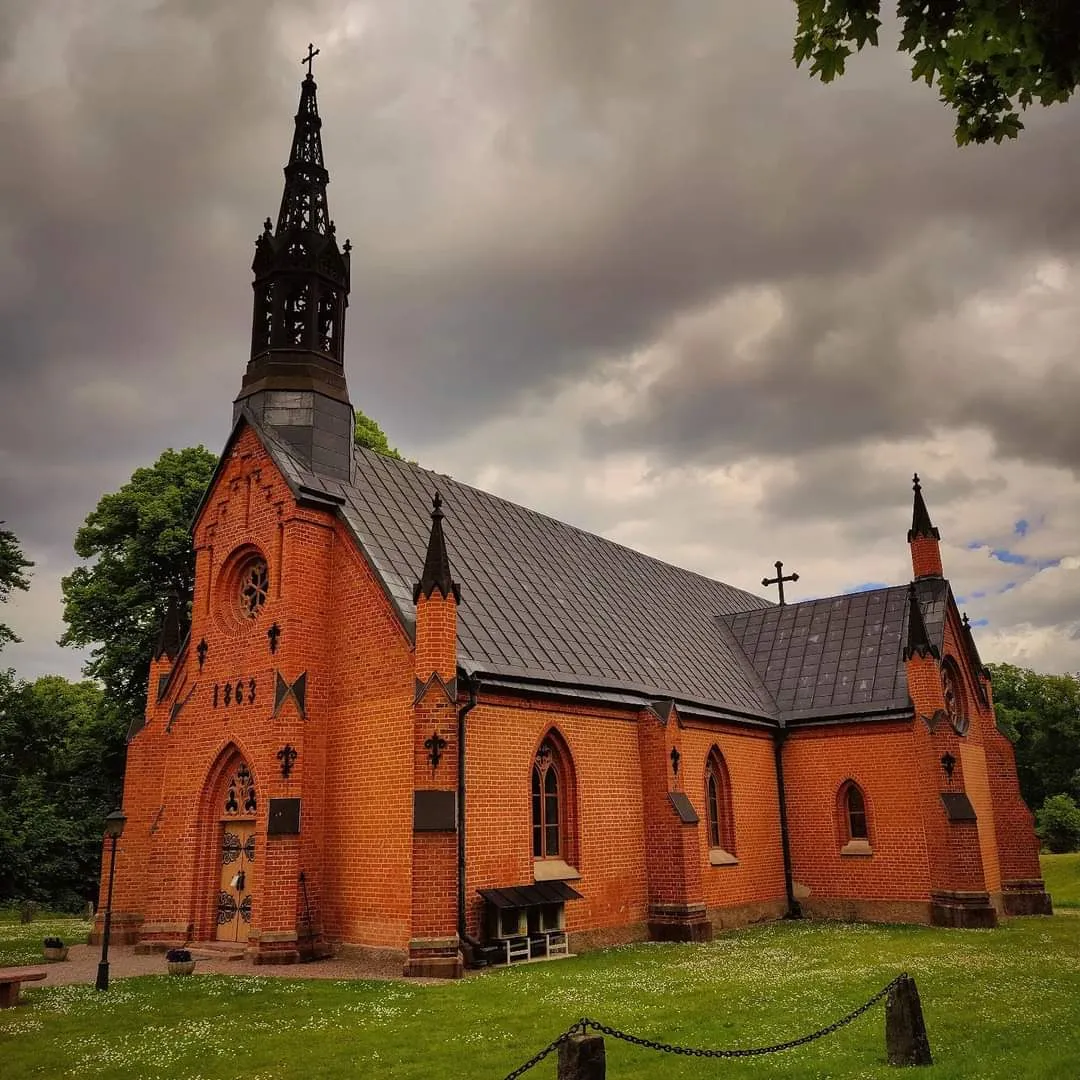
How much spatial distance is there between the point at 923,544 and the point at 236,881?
19717mm

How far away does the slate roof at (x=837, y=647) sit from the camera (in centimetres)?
2514

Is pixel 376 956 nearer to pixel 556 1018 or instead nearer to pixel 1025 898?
pixel 556 1018

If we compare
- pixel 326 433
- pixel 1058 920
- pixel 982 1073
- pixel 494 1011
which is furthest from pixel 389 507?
pixel 1058 920

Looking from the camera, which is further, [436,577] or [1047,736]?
[1047,736]

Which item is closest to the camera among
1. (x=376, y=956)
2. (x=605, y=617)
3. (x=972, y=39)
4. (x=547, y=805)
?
(x=972, y=39)

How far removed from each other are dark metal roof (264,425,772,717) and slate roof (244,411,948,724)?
41mm

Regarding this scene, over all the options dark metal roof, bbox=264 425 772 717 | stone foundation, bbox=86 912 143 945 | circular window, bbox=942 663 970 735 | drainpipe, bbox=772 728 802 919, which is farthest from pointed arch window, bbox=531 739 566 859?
circular window, bbox=942 663 970 735

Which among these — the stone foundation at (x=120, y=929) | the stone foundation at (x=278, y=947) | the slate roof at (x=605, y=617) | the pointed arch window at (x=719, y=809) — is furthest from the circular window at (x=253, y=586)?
the pointed arch window at (x=719, y=809)

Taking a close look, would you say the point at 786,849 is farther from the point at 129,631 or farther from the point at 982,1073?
the point at 129,631

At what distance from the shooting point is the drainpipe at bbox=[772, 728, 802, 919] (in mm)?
24500

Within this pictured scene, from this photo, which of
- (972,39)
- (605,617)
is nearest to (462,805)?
(605,617)

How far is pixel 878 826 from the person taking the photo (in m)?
23.7

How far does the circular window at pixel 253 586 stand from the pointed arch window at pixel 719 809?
1146 cm

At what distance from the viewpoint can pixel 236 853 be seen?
18375 millimetres
